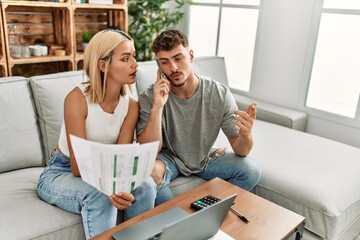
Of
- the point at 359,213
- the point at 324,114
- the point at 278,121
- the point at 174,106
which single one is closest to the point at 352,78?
the point at 324,114

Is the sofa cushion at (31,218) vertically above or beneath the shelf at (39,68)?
beneath

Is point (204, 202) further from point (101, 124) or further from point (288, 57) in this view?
point (288, 57)

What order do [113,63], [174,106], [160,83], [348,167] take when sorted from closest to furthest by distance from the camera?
[113,63], [160,83], [174,106], [348,167]

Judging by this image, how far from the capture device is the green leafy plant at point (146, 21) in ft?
9.96

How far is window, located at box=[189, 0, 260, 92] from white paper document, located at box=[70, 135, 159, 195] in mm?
2212

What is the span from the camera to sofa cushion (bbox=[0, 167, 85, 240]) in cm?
119

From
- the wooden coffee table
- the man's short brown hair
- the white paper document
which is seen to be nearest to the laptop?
the wooden coffee table

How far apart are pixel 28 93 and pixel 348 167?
175 cm

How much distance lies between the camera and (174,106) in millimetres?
1621

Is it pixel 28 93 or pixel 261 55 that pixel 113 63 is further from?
pixel 261 55

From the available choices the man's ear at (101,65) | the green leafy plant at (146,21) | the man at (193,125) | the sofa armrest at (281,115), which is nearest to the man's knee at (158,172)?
the man at (193,125)

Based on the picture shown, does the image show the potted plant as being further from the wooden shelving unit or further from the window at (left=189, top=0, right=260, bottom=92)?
the window at (left=189, top=0, right=260, bottom=92)

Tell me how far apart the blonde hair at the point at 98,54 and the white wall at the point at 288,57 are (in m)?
1.67

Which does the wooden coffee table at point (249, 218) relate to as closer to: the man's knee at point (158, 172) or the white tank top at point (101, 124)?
the man's knee at point (158, 172)
